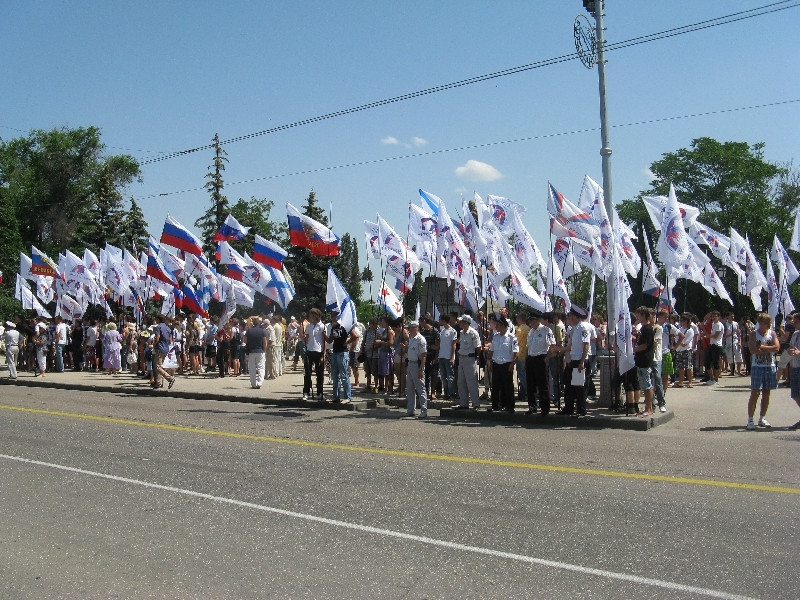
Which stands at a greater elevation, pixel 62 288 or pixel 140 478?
pixel 62 288

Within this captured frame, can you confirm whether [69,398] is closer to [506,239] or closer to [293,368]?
[293,368]

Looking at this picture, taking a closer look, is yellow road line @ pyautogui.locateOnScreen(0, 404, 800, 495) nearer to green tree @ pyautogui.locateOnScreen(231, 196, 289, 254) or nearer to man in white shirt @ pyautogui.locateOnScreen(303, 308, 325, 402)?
man in white shirt @ pyautogui.locateOnScreen(303, 308, 325, 402)

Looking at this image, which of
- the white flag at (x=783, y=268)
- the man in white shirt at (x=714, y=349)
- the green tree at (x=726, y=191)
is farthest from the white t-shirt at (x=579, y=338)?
the green tree at (x=726, y=191)

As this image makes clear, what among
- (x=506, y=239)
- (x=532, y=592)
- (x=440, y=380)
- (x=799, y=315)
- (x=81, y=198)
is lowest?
(x=532, y=592)

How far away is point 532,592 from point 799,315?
9.54 metres

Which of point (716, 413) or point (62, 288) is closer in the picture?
point (716, 413)

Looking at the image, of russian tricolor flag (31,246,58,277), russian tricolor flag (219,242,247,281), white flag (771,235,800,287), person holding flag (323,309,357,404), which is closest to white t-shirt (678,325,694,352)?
white flag (771,235,800,287)

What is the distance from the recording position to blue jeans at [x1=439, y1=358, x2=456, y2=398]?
51.8 ft

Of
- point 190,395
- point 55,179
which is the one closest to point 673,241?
point 190,395

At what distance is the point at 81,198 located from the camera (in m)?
66.6

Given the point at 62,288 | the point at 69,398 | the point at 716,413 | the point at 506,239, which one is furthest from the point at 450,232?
the point at 62,288

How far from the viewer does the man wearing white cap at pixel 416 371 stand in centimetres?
1420

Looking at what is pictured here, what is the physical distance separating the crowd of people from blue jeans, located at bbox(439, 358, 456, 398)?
22 mm

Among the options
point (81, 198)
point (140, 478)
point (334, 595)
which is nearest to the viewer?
point (334, 595)
